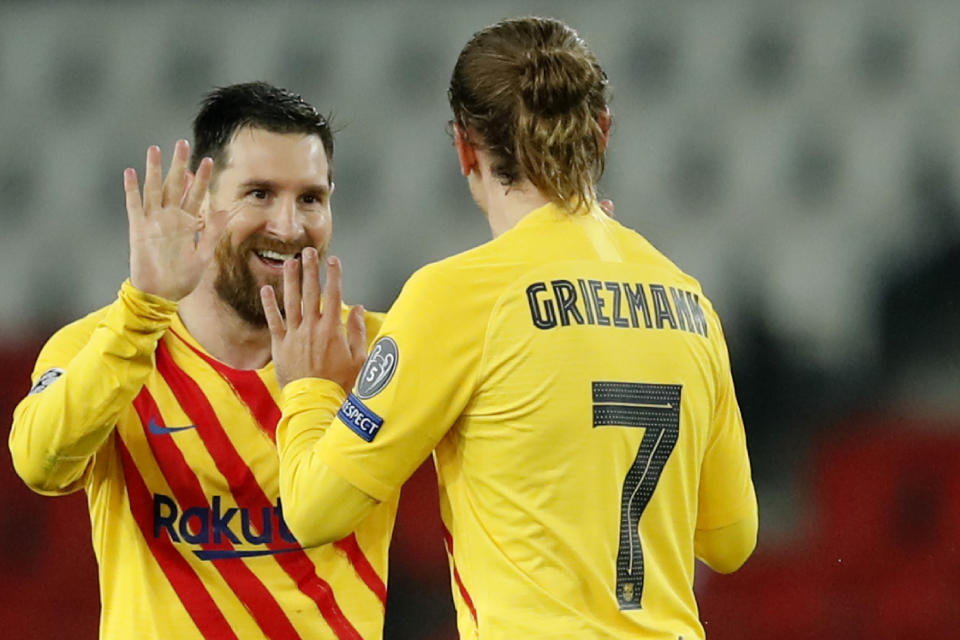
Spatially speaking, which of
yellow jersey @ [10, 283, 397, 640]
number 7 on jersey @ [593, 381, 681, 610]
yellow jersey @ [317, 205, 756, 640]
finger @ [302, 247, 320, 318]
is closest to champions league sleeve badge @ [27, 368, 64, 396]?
yellow jersey @ [10, 283, 397, 640]

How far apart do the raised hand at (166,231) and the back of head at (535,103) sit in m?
0.40

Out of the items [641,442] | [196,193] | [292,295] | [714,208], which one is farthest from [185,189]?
[714,208]

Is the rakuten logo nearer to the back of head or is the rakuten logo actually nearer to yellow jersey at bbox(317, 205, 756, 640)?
yellow jersey at bbox(317, 205, 756, 640)

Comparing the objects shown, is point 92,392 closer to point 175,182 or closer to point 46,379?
point 46,379

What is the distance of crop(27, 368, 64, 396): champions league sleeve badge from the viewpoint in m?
1.80

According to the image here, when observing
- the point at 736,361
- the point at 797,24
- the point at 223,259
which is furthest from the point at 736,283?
the point at 223,259

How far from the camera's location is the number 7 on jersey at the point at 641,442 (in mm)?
1455

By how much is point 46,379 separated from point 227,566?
1.19 ft

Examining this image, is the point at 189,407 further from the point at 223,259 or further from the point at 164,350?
the point at 223,259

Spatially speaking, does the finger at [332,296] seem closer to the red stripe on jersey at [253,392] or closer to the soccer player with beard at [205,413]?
the soccer player with beard at [205,413]

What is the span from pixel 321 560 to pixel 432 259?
140cm

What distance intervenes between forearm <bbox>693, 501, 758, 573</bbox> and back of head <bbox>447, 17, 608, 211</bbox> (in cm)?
47

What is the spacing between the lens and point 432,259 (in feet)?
10.6

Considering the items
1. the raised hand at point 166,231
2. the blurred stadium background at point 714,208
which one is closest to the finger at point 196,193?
the raised hand at point 166,231
